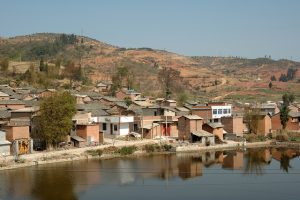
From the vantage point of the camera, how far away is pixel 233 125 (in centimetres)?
4356

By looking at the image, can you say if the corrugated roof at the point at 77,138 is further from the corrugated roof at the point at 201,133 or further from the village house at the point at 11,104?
the corrugated roof at the point at 201,133

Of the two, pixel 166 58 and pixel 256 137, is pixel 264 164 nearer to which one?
pixel 256 137

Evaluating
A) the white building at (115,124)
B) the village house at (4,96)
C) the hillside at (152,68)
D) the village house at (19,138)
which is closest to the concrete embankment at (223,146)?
the white building at (115,124)

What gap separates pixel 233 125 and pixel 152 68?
208 feet

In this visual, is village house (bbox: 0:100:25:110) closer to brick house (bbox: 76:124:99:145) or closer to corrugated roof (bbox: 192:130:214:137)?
brick house (bbox: 76:124:99:145)

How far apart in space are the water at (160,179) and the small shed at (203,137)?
440cm

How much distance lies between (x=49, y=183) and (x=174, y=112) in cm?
2235

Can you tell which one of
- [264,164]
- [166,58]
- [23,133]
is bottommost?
[264,164]

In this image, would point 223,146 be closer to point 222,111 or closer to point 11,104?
point 222,111

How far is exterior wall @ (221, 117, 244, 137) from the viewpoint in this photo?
43625 mm

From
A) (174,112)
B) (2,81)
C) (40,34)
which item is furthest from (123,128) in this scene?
(40,34)

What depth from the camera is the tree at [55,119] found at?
32219 mm

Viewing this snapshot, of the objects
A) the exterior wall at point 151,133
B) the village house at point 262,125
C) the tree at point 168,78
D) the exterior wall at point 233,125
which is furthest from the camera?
the tree at point 168,78

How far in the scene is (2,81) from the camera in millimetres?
62094
